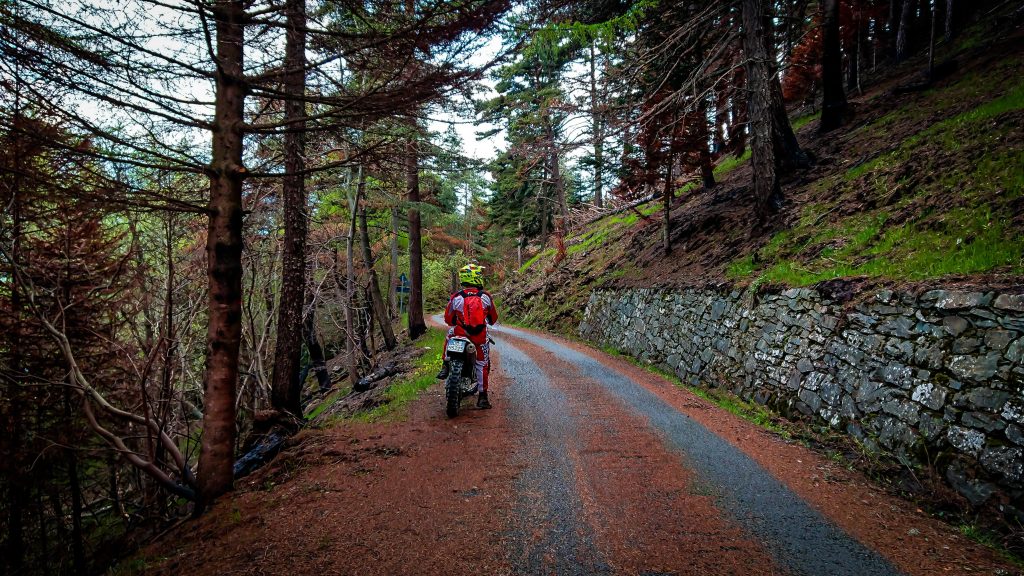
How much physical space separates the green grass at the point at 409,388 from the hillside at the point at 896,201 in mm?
6237

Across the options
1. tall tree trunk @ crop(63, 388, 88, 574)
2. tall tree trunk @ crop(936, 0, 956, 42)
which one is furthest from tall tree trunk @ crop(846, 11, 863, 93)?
tall tree trunk @ crop(63, 388, 88, 574)

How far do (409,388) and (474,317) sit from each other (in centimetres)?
252

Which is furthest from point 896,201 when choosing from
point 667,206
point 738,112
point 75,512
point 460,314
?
point 75,512

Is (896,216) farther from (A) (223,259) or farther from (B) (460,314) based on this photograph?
(A) (223,259)

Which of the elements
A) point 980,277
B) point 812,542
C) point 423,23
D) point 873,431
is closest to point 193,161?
point 423,23

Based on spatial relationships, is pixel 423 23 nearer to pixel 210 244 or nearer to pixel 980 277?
pixel 210 244

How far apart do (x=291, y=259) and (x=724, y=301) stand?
7820mm

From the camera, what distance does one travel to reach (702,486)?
3.65 metres

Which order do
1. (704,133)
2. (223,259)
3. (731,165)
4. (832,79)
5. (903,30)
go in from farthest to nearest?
(731,165) → (903,30) → (704,133) → (832,79) → (223,259)

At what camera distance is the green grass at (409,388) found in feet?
19.5

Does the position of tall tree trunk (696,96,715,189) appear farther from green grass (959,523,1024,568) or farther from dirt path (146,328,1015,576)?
green grass (959,523,1024,568)

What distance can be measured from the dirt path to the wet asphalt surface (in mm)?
14

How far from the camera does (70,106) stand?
3.14m

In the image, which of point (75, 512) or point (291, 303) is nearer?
point (75, 512)
